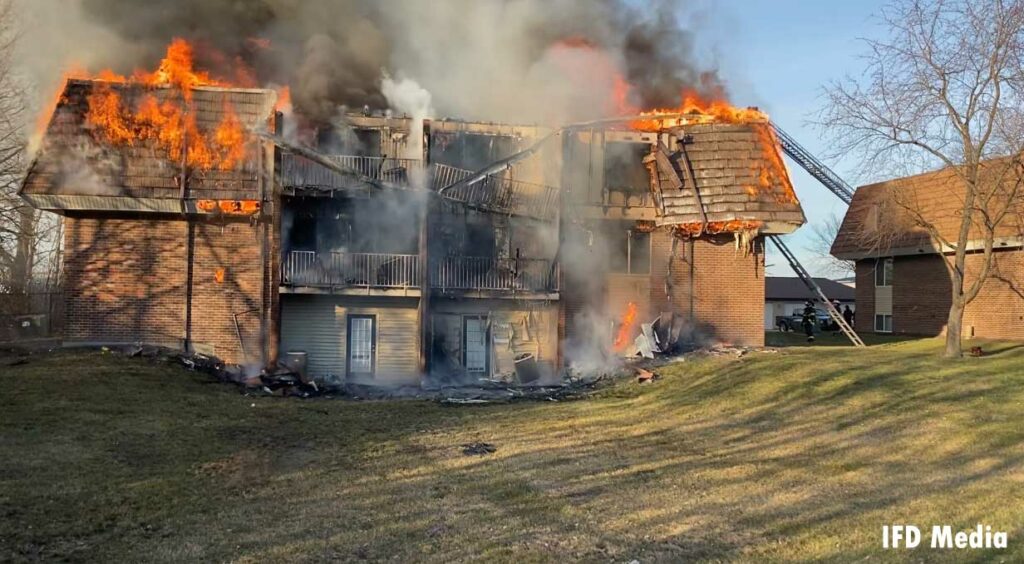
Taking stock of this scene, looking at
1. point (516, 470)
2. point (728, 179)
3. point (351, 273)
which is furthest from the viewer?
point (728, 179)


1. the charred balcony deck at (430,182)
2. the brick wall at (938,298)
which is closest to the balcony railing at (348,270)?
the charred balcony deck at (430,182)

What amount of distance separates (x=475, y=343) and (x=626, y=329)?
4.18m

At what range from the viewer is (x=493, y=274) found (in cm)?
1897

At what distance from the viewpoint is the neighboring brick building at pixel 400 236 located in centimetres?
1756

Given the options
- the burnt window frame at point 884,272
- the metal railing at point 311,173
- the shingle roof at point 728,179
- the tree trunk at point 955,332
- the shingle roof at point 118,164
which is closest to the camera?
the tree trunk at point 955,332

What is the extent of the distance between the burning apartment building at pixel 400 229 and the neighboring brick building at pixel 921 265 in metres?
4.98

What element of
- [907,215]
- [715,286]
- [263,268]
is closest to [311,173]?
[263,268]

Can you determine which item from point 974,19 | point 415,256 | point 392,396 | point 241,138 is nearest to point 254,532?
point 392,396

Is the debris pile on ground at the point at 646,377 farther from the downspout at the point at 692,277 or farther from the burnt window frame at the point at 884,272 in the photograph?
the burnt window frame at the point at 884,272

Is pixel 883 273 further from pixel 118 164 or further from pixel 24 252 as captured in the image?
pixel 24 252

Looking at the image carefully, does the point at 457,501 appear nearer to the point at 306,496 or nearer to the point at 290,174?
the point at 306,496

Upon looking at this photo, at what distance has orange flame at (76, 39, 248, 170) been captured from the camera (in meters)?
17.7

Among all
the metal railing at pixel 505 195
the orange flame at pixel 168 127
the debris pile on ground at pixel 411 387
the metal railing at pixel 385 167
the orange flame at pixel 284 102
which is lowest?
the debris pile on ground at pixel 411 387

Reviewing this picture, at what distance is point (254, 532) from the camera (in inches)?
234
